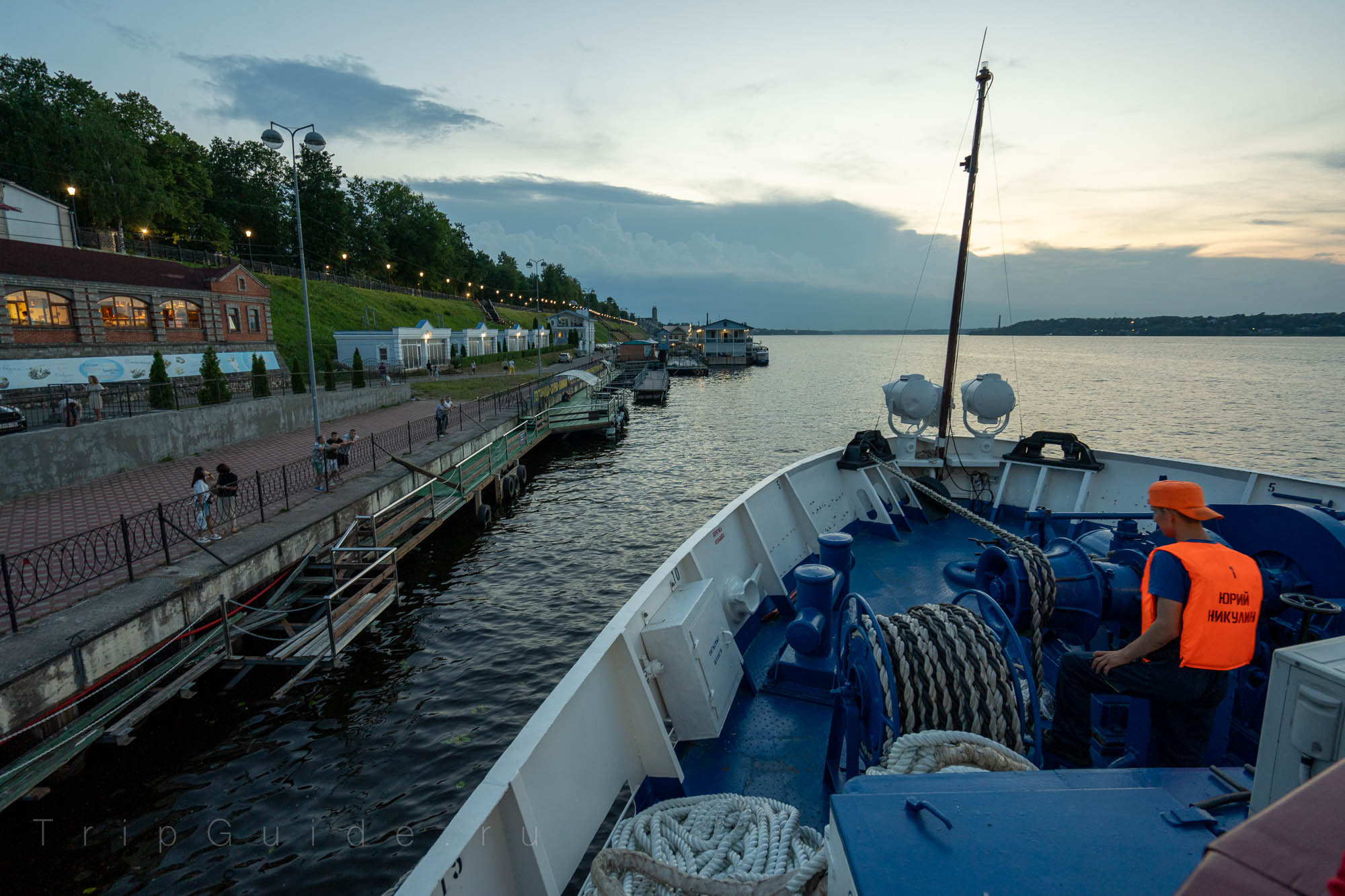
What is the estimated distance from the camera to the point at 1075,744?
12.9ft

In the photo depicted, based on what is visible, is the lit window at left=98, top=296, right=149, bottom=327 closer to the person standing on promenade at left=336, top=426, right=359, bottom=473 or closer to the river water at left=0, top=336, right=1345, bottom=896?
the person standing on promenade at left=336, top=426, right=359, bottom=473

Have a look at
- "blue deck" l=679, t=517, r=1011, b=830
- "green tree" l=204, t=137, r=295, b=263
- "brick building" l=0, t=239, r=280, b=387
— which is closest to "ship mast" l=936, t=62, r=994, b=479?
"blue deck" l=679, t=517, r=1011, b=830

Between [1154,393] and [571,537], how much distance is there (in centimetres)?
7057

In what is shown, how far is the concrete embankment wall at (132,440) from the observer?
14500 mm

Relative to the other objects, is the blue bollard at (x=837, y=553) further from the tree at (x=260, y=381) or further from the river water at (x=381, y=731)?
the tree at (x=260, y=381)

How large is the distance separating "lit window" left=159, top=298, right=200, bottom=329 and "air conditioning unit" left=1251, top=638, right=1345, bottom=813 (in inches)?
1625

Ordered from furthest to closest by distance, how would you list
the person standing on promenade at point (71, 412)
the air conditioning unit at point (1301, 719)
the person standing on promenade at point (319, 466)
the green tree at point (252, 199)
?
the green tree at point (252, 199)
the person standing on promenade at point (71, 412)
the person standing on promenade at point (319, 466)
the air conditioning unit at point (1301, 719)

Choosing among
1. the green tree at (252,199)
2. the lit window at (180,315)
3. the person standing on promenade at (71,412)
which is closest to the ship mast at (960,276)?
the person standing on promenade at (71,412)

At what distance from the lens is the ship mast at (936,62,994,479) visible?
1214 cm

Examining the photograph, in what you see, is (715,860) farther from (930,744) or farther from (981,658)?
(981,658)

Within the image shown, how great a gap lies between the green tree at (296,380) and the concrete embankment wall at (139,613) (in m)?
13.8

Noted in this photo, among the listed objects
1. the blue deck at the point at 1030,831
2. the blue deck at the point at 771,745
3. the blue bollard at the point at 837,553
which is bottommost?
the blue deck at the point at 771,745

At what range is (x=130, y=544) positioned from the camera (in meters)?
10.9

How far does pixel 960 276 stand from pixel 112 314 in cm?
3681
